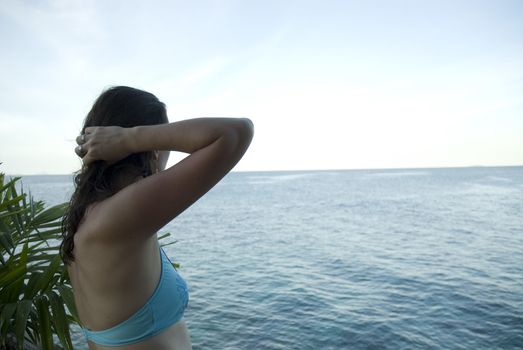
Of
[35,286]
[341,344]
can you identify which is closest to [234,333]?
[341,344]

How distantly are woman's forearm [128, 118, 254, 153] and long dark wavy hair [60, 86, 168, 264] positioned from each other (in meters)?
0.15

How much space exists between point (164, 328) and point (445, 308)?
15532mm

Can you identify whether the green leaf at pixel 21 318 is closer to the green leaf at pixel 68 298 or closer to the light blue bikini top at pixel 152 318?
the green leaf at pixel 68 298

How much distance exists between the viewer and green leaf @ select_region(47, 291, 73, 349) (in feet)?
7.82

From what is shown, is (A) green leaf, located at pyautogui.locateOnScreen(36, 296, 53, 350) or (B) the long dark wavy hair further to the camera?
(A) green leaf, located at pyautogui.locateOnScreen(36, 296, 53, 350)

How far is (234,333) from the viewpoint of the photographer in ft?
40.9

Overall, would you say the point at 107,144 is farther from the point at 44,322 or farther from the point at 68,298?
the point at 44,322

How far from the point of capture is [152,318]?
1.41 metres

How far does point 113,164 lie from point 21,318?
5.02ft

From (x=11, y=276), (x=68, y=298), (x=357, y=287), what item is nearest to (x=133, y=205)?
(x=68, y=298)

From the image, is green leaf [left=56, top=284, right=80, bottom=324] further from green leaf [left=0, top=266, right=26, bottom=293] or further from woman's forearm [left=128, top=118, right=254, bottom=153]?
woman's forearm [left=128, top=118, right=254, bottom=153]

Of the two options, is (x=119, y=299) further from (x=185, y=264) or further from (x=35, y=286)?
(x=185, y=264)

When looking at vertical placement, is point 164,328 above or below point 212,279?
above

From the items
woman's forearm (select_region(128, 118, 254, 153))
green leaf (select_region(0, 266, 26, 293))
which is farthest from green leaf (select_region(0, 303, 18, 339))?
woman's forearm (select_region(128, 118, 254, 153))
